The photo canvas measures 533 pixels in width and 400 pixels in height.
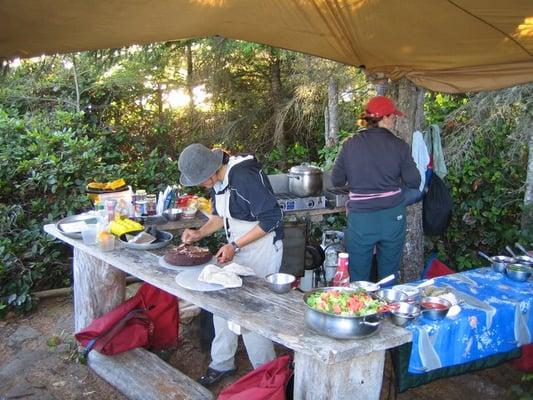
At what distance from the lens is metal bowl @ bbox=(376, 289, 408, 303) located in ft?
8.50

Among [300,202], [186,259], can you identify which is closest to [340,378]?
[186,259]

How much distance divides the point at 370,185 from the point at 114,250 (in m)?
2.02

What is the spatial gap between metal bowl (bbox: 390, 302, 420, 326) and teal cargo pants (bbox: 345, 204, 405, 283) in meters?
1.56

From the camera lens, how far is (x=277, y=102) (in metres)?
9.24

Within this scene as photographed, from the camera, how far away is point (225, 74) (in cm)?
880

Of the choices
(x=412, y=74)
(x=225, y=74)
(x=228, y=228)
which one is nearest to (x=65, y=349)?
(x=228, y=228)

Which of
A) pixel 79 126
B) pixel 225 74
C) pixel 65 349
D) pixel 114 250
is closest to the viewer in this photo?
pixel 114 250

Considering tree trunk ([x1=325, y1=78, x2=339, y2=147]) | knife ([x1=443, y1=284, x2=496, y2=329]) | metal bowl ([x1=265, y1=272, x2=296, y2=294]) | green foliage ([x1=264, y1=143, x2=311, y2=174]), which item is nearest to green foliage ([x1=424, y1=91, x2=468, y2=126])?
tree trunk ([x1=325, y1=78, x2=339, y2=147])

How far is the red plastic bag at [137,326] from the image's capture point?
3.58m

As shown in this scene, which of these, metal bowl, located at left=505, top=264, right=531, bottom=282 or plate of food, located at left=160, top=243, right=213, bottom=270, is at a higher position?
plate of food, located at left=160, top=243, right=213, bottom=270

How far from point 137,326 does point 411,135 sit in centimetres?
298

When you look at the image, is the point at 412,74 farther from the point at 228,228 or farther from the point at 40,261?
the point at 40,261

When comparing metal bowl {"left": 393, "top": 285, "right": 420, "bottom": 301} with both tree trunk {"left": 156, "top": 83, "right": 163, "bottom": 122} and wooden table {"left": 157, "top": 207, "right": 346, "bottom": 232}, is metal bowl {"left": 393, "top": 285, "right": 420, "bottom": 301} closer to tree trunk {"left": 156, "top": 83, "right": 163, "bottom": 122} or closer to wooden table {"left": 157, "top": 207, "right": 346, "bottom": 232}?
wooden table {"left": 157, "top": 207, "right": 346, "bottom": 232}

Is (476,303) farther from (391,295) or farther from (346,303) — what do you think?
(346,303)
